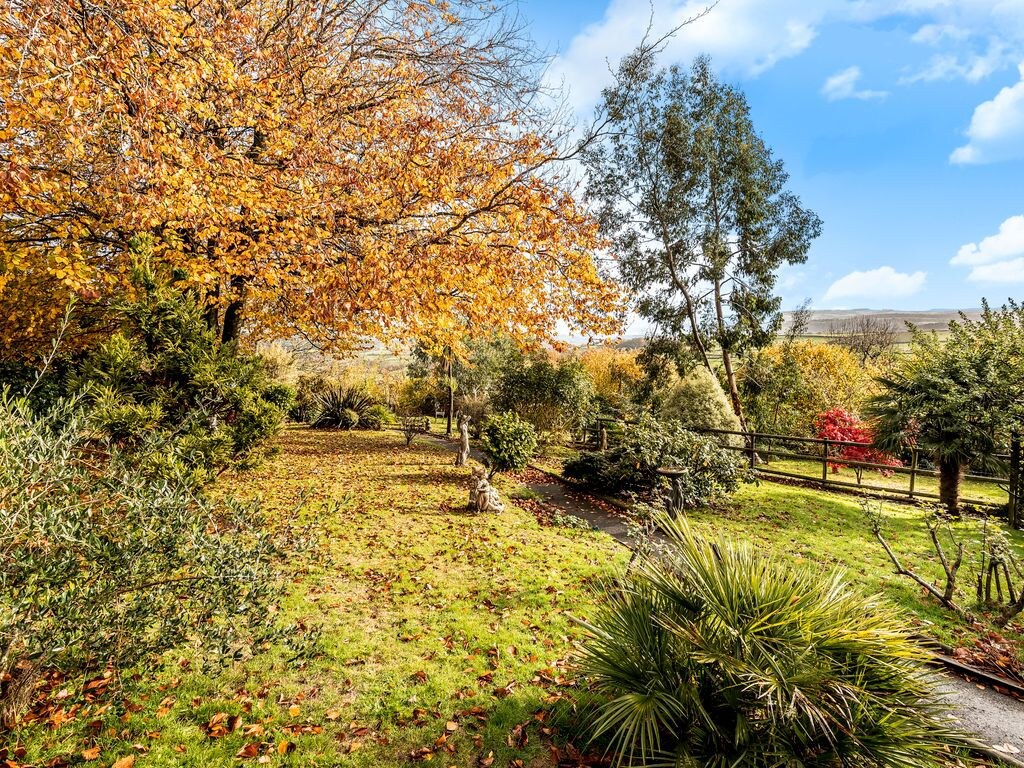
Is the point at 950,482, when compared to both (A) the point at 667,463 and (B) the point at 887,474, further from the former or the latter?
(A) the point at 667,463

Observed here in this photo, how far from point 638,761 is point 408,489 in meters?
7.90

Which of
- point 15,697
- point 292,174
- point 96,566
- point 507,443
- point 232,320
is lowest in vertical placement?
point 15,697

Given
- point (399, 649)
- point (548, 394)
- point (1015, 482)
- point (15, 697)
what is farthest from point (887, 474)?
point (15, 697)

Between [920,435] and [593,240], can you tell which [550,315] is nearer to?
[593,240]

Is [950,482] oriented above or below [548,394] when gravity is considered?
below

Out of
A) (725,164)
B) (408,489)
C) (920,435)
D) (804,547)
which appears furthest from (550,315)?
(725,164)

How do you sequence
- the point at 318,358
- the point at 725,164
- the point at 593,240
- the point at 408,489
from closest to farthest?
the point at 593,240, the point at 408,489, the point at 725,164, the point at 318,358

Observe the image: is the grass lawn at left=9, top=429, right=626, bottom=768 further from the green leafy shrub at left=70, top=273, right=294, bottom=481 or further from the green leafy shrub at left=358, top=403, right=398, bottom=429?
the green leafy shrub at left=358, top=403, right=398, bottom=429

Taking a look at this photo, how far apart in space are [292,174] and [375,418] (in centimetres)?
1714

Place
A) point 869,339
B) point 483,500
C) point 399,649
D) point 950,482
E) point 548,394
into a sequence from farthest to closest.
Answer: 1. point 869,339
2. point 548,394
3. point 950,482
4. point 483,500
5. point 399,649

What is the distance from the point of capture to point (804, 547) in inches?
318

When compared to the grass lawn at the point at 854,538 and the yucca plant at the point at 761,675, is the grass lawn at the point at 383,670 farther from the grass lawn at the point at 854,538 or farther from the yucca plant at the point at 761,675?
the grass lawn at the point at 854,538

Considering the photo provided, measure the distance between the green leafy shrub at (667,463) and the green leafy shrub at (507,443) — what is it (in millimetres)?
1989

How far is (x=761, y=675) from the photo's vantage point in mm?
2520
